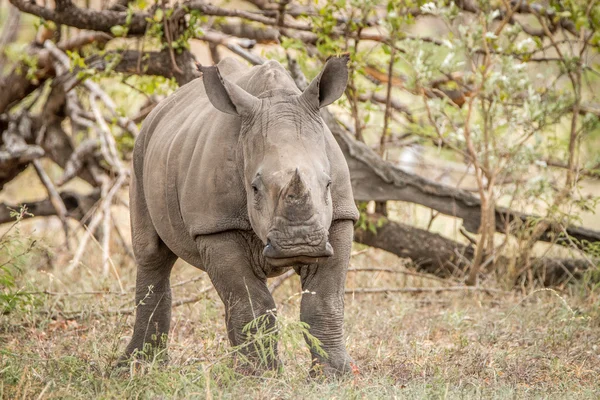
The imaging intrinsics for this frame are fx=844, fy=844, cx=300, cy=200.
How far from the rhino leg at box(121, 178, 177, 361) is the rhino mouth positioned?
1793 mm

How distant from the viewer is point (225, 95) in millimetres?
4348

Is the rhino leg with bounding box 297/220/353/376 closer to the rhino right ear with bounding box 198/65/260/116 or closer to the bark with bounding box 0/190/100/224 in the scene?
the rhino right ear with bounding box 198/65/260/116

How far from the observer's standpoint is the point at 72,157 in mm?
9609

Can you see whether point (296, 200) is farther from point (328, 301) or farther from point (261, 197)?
point (328, 301)

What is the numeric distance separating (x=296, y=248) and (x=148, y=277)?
6.62ft

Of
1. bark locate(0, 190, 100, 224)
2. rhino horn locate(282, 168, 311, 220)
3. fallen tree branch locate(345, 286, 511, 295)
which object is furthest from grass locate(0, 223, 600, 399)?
bark locate(0, 190, 100, 224)

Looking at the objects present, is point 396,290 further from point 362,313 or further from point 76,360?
point 76,360

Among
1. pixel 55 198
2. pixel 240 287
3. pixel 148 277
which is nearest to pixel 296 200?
pixel 240 287

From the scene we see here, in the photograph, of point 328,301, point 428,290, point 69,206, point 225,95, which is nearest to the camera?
point 225,95

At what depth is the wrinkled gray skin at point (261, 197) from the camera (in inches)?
153

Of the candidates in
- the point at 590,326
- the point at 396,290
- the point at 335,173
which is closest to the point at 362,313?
the point at 396,290

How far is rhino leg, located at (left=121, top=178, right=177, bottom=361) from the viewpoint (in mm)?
5473

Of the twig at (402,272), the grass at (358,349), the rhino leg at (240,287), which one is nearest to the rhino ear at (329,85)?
the rhino leg at (240,287)

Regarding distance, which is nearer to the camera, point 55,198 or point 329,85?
point 329,85
